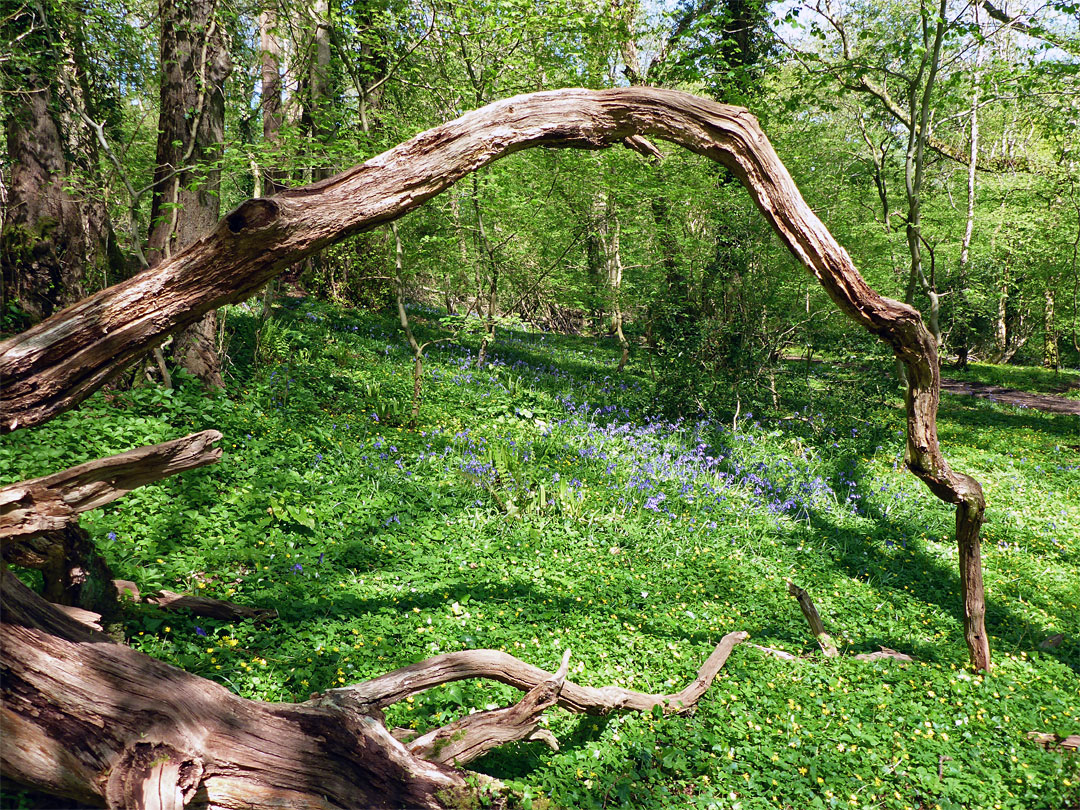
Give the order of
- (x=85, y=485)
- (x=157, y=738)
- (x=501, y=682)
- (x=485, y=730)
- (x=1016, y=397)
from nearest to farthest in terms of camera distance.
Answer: (x=157, y=738) < (x=85, y=485) < (x=485, y=730) < (x=501, y=682) < (x=1016, y=397)

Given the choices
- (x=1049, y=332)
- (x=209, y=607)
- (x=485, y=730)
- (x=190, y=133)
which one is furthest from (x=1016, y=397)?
(x=209, y=607)

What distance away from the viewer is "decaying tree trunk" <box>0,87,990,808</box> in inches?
89.6

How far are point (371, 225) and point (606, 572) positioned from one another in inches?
155

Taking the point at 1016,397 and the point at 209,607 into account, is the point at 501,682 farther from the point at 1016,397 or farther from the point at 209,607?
the point at 1016,397

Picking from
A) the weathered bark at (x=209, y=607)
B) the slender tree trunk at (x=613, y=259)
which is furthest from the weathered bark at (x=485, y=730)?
the slender tree trunk at (x=613, y=259)

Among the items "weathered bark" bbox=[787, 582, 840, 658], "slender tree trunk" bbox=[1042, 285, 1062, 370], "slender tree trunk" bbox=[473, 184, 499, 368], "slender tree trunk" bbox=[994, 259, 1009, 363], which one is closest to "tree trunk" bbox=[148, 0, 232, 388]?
"slender tree trunk" bbox=[473, 184, 499, 368]

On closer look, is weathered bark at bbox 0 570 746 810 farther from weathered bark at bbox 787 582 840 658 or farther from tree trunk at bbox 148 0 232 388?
tree trunk at bbox 148 0 232 388

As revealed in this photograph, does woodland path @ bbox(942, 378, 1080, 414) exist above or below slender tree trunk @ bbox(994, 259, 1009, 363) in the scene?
below

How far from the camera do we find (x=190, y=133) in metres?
7.09

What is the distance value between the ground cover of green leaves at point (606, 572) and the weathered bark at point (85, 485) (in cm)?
138

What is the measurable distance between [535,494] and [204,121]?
5.53 meters

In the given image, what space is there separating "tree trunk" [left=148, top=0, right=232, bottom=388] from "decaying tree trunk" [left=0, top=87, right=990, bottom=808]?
509 centimetres

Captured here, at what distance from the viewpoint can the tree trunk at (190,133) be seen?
22.6 ft

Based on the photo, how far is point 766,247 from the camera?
10.7 metres
